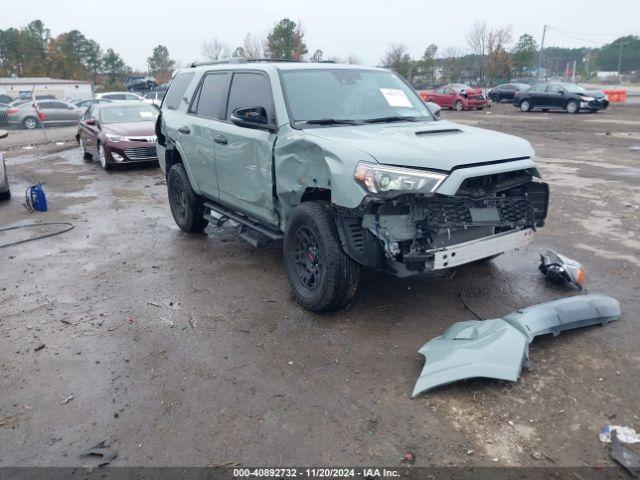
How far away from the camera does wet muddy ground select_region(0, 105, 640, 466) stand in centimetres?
285

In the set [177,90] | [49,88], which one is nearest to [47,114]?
[177,90]

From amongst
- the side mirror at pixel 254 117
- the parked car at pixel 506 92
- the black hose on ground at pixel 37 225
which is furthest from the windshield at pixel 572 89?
the side mirror at pixel 254 117

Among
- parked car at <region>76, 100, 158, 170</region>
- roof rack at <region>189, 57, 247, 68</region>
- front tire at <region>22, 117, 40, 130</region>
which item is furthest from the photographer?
front tire at <region>22, 117, 40, 130</region>

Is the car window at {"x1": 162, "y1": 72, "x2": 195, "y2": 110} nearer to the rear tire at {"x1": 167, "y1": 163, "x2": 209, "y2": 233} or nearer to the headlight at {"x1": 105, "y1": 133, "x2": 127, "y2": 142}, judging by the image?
the rear tire at {"x1": 167, "y1": 163, "x2": 209, "y2": 233}

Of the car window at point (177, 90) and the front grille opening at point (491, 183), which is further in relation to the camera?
the car window at point (177, 90)

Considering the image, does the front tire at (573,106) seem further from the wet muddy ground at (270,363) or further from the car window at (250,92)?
the car window at (250,92)

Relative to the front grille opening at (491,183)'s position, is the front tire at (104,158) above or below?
below

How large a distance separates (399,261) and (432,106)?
2.51 m

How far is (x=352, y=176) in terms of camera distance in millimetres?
3707

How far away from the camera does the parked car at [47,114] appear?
26.5 metres

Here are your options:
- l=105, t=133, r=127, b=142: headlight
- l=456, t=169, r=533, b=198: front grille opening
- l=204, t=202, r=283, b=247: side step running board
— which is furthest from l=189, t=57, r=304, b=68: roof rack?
l=105, t=133, r=127, b=142: headlight

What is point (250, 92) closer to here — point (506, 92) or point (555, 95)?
point (555, 95)

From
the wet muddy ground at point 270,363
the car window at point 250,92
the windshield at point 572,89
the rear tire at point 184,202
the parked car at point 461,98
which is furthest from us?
the parked car at point 461,98

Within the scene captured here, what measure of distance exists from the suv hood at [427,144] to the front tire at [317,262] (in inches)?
23.9
